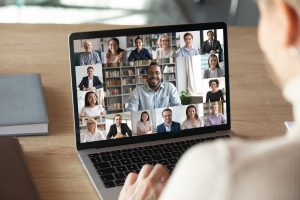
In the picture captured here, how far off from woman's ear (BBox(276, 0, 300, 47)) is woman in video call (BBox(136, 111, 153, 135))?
0.69 metres

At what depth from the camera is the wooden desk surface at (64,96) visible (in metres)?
1.25

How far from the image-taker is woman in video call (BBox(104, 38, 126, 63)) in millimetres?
1320

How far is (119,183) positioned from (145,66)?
288 millimetres

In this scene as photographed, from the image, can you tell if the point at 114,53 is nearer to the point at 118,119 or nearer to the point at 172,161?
the point at 118,119

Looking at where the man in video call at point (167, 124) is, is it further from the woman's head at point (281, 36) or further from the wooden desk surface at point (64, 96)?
the woman's head at point (281, 36)

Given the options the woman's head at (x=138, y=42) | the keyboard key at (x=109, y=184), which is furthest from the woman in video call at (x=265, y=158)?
the woman's head at (x=138, y=42)

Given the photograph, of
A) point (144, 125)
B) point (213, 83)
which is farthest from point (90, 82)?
point (213, 83)

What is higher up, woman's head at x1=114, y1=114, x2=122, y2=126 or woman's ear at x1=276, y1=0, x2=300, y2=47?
woman's ear at x1=276, y1=0, x2=300, y2=47

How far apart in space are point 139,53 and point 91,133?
21 centimetres

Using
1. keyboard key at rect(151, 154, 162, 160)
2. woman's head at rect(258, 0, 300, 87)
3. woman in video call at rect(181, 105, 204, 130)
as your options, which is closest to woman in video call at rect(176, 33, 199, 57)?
woman in video call at rect(181, 105, 204, 130)

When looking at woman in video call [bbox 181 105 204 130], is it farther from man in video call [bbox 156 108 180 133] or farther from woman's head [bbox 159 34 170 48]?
woman's head [bbox 159 34 170 48]

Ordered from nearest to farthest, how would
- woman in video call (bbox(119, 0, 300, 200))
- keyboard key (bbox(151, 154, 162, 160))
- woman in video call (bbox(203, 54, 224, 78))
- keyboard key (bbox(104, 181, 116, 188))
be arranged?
Result: woman in video call (bbox(119, 0, 300, 200)) → keyboard key (bbox(104, 181, 116, 188)) → keyboard key (bbox(151, 154, 162, 160)) → woman in video call (bbox(203, 54, 224, 78))

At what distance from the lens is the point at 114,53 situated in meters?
1.33

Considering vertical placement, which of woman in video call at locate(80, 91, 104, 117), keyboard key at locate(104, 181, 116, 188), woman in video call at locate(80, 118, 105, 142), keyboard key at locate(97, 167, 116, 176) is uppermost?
woman in video call at locate(80, 91, 104, 117)
